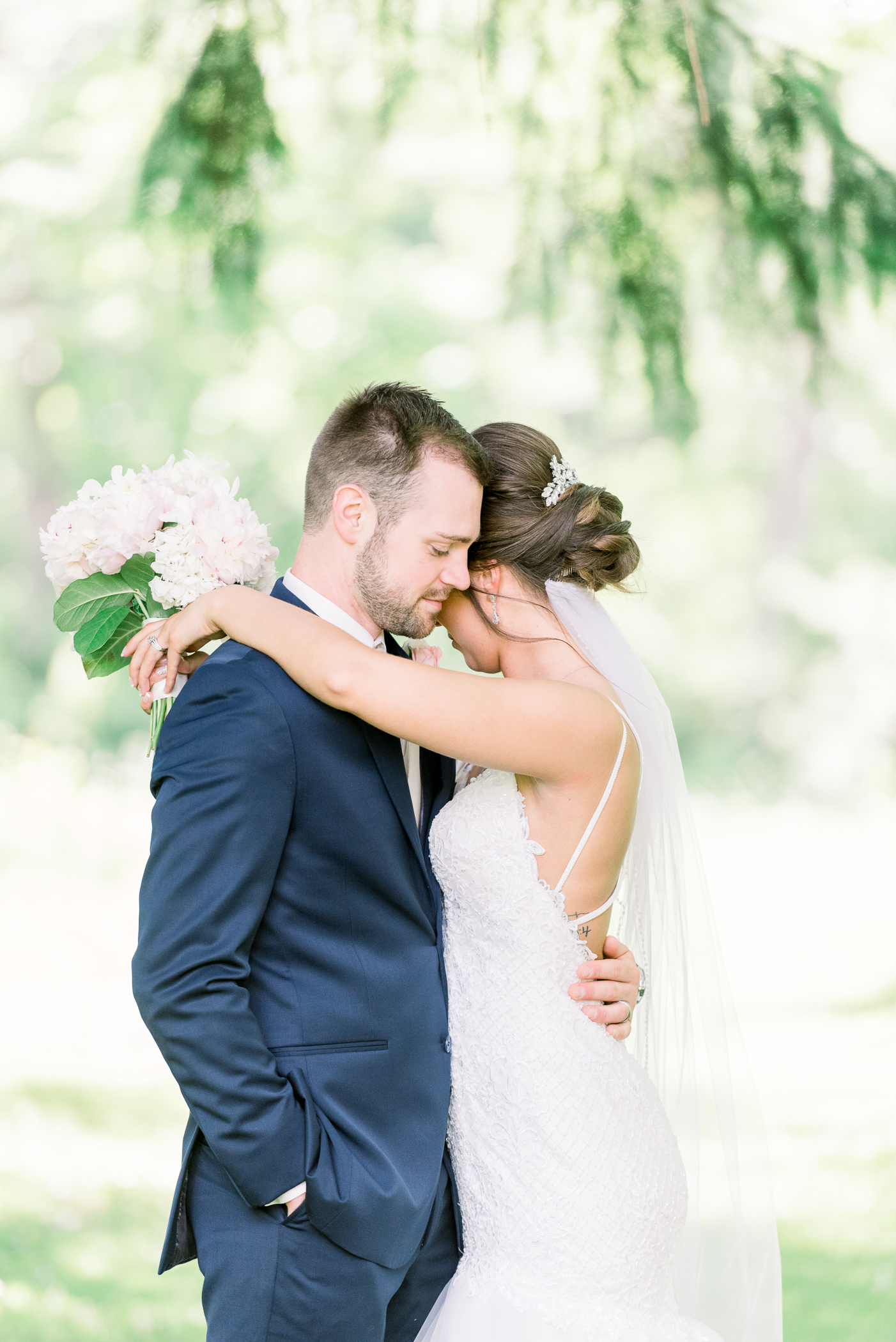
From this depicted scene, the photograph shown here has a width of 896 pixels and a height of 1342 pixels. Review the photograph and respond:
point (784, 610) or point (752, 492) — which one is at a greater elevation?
point (752, 492)

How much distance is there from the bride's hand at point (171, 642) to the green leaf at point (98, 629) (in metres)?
0.05

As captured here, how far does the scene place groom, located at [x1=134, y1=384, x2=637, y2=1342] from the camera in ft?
7.43

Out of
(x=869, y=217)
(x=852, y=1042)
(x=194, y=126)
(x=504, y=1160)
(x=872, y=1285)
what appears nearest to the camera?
(x=504, y=1160)

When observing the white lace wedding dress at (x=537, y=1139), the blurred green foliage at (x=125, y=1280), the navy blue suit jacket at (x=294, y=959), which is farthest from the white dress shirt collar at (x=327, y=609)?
the blurred green foliage at (x=125, y=1280)

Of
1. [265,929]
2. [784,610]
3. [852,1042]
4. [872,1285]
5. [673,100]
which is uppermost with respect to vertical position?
[784,610]

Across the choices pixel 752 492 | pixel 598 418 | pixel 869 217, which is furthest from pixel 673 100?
pixel 752 492

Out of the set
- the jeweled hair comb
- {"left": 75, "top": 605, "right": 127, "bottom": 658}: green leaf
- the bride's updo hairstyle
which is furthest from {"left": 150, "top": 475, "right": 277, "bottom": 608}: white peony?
the jeweled hair comb

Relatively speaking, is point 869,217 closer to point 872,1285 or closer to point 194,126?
Result: point 194,126

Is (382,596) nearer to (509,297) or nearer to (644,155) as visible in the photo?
(644,155)

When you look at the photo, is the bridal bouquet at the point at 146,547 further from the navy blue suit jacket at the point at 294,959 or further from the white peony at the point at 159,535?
the navy blue suit jacket at the point at 294,959

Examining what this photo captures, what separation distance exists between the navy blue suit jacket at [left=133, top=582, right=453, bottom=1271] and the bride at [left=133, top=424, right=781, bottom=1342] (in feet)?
0.45

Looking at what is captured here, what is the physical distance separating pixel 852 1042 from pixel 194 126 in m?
7.38

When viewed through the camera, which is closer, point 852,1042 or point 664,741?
point 664,741

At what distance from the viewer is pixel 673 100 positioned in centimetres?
507
